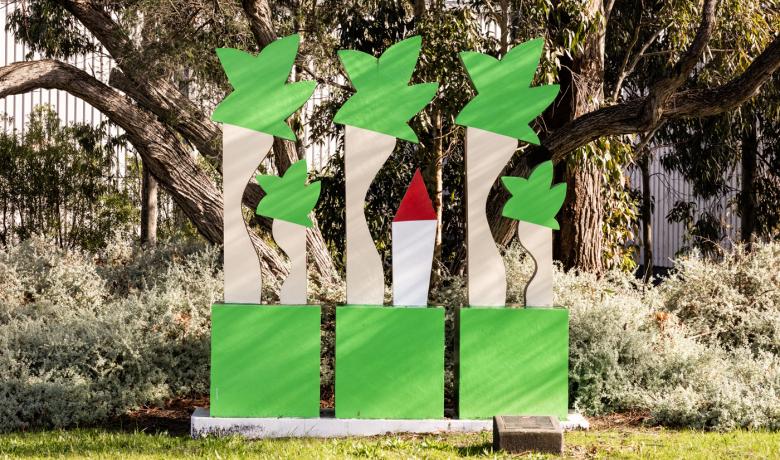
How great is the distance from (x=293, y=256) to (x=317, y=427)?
120 cm

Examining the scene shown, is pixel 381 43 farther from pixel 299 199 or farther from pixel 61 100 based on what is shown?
pixel 61 100

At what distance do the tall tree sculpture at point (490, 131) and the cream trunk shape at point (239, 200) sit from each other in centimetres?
146

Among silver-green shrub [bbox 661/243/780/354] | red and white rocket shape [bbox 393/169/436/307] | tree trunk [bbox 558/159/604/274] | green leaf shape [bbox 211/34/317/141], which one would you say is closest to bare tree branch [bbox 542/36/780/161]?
tree trunk [bbox 558/159/604/274]

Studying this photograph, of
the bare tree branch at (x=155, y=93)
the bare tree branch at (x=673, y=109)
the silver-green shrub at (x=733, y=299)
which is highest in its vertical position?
the bare tree branch at (x=155, y=93)

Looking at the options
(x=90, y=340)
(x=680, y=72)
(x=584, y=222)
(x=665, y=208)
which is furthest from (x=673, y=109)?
(x=665, y=208)

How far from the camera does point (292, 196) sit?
20.9 ft

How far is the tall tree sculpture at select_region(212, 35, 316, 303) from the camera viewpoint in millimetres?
6395

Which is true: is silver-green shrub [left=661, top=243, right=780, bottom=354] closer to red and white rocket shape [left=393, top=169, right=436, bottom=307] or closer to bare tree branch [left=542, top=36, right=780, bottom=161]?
bare tree branch [left=542, top=36, right=780, bottom=161]

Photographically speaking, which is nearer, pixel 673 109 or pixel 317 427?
pixel 317 427

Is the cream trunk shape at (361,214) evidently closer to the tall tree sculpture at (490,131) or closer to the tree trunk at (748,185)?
the tall tree sculpture at (490,131)

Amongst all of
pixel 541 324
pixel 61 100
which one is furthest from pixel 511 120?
pixel 61 100

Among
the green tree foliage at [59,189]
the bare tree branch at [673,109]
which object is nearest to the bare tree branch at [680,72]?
the bare tree branch at [673,109]

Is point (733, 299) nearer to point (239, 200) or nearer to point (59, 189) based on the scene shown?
point (239, 200)

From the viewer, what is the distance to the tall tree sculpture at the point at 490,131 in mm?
6473
